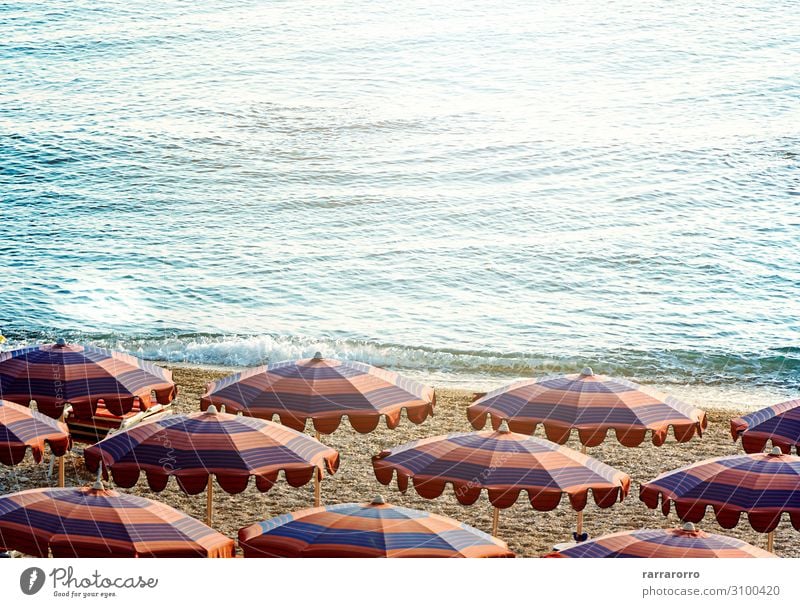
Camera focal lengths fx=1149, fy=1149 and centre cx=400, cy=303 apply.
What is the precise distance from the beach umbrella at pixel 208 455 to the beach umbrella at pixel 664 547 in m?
3.14

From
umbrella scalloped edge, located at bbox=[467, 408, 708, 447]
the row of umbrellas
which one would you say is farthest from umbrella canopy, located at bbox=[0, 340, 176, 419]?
umbrella scalloped edge, located at bbox=[467, 408, 708, 447]

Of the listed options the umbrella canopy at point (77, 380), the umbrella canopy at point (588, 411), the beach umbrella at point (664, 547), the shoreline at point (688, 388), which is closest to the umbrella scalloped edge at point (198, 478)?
the umbrella canopy at point (77, 380)

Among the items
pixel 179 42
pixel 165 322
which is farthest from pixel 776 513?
pixel 179 42

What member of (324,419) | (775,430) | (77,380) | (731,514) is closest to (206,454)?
(324,419)

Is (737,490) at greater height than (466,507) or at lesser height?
greater

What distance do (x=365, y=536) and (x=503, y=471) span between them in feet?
7.79

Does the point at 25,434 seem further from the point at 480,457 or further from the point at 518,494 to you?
the point at 518,494

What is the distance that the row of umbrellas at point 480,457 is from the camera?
34.3 feet

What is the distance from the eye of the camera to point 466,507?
43.9 feet

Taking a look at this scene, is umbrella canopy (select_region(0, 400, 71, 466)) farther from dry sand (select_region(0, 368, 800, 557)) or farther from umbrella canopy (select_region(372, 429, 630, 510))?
umbrella canopy (select_region(372, 429, 630, 510))

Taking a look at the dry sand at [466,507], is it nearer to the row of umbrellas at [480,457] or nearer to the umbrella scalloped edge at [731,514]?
the row of umbrellas at [480,457]

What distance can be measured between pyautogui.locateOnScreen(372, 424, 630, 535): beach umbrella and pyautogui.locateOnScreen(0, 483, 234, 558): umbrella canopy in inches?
93.2

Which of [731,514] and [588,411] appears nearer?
[731,514]
